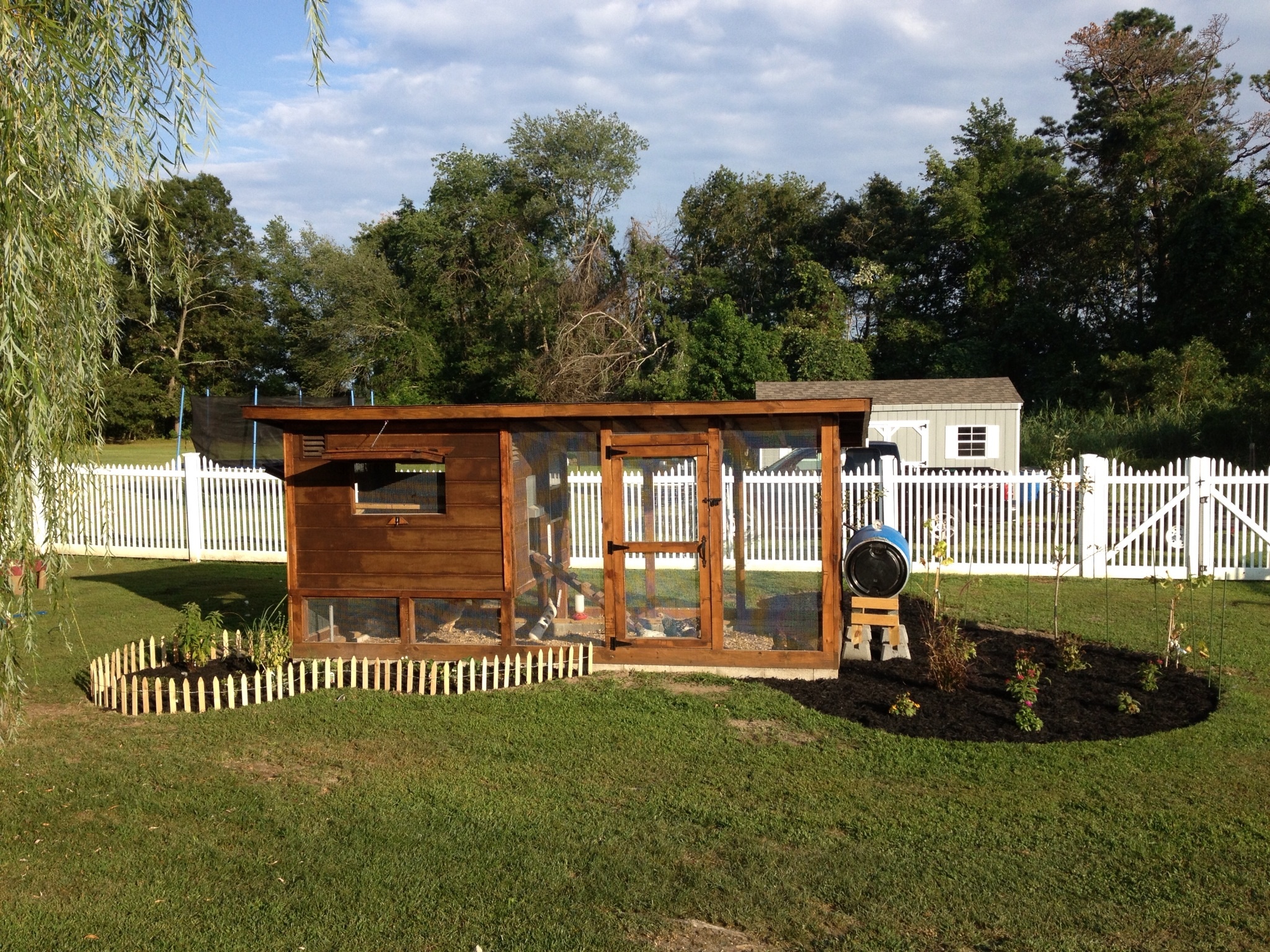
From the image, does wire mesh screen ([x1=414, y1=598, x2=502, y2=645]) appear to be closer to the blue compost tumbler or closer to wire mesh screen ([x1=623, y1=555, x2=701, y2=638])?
Answer: wire mesh screen ([x1=623, y1=555, x2=701, y2=638])

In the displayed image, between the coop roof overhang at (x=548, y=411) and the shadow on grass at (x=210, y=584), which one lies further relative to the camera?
the shadow on grass at (x=210, y=584)

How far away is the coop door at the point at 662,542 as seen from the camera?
28.5ft

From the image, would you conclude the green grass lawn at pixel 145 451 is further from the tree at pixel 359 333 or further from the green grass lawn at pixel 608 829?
the green grass lawn at pixel 608 829

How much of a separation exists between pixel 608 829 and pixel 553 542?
4566mm

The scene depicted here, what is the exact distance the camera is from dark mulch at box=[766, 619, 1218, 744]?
723 centimetres

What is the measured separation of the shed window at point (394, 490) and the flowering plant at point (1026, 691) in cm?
484

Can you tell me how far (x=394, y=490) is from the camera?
9352 mm

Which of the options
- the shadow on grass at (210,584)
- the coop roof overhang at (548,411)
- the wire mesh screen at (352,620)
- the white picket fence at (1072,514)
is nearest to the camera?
the coop roof overhang at (548,411)

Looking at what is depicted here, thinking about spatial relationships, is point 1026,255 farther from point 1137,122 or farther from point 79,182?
point 79,182

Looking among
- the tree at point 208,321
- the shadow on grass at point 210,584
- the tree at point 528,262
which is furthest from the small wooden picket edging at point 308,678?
the tree at point 208,321

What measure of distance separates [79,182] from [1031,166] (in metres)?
43.9

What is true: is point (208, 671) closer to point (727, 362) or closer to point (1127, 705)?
point (1127, 705)

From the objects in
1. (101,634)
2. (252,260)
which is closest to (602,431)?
Answer: (101,634)

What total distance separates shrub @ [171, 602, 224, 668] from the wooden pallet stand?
549cm
